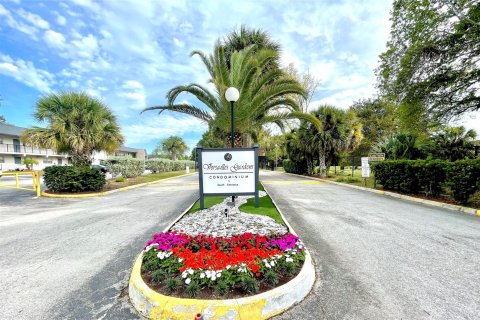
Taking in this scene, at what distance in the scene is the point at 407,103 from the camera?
13.5 meters

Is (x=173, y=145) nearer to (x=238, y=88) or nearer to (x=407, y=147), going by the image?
(x=407, y=147)

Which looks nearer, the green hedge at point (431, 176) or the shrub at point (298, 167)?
the green hedge at point (431, 176)

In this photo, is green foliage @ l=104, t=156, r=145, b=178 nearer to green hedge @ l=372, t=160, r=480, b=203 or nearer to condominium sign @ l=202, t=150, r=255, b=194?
condominium sign @ l=202, t=150, r=255, b=194

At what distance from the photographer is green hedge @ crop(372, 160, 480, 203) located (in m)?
6.68

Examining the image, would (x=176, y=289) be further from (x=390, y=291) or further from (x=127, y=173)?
(x=127, y=173)

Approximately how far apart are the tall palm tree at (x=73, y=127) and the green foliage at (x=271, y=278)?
10910 millimetres

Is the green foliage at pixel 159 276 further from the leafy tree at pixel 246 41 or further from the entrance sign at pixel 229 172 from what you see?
the leafy tree at pixel 246 41

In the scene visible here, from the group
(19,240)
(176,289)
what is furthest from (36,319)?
(19,240)

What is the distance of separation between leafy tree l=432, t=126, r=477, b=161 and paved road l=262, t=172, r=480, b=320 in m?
8.15

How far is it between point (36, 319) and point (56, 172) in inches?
398

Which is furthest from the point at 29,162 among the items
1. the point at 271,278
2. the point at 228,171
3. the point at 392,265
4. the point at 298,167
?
the point at 392,265

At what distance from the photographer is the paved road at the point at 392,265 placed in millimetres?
2335

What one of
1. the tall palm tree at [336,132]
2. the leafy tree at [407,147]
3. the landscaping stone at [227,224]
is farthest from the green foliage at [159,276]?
the tall palm tree at [336,132]

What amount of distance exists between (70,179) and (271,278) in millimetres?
10938
